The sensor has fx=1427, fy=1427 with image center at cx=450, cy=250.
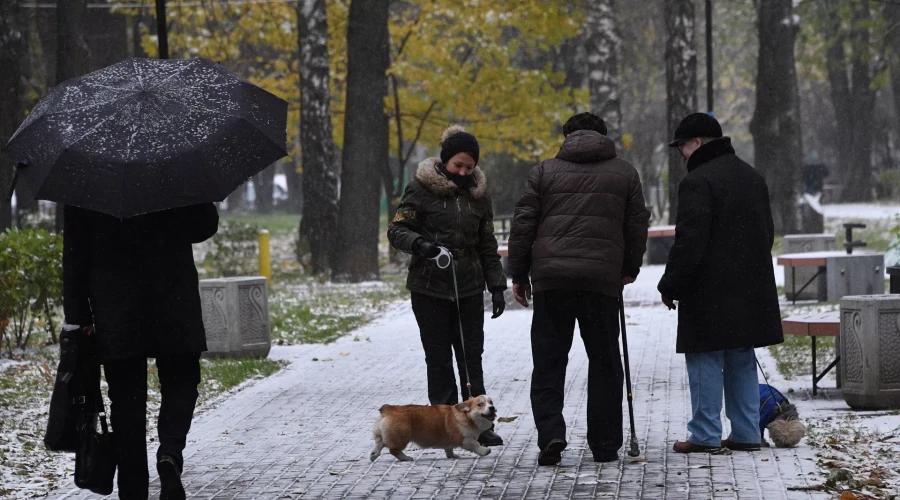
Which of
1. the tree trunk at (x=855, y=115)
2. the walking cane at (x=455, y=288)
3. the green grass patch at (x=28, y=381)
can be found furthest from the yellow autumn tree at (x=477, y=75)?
the walking cane at (x=455, y=288)

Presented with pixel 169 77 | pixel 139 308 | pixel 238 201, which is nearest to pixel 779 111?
pixel 169 77

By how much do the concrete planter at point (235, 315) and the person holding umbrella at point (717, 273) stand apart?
6284 millimetres

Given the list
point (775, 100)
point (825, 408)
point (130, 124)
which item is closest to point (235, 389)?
point (825, 408)

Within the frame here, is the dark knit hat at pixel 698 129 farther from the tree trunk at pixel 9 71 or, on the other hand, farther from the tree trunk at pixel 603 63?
the tree trunk at pixel 603 63

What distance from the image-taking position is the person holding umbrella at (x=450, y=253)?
7.94m

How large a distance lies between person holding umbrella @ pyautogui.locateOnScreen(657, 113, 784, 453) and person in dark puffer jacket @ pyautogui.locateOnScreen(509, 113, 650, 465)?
0.87 feet

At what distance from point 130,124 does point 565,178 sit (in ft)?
7.71

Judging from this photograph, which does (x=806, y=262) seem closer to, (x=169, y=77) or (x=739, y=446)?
(x=739, y=446)

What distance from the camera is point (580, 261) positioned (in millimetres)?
7348

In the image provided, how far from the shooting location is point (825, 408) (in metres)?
9.73

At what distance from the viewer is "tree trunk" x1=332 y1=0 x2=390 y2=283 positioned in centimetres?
2259

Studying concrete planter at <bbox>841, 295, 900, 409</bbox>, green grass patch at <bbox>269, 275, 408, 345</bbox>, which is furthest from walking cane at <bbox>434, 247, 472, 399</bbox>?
green grass patch at <bbox>269, 275, 408, 345</bbox>

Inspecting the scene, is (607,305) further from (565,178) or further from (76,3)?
(76,3)

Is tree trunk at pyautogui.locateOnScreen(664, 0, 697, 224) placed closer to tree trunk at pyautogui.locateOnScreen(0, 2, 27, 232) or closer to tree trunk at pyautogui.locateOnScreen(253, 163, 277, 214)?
tree trunk at pyautogui.locateOnScreen(0, 2, 27, 232)
